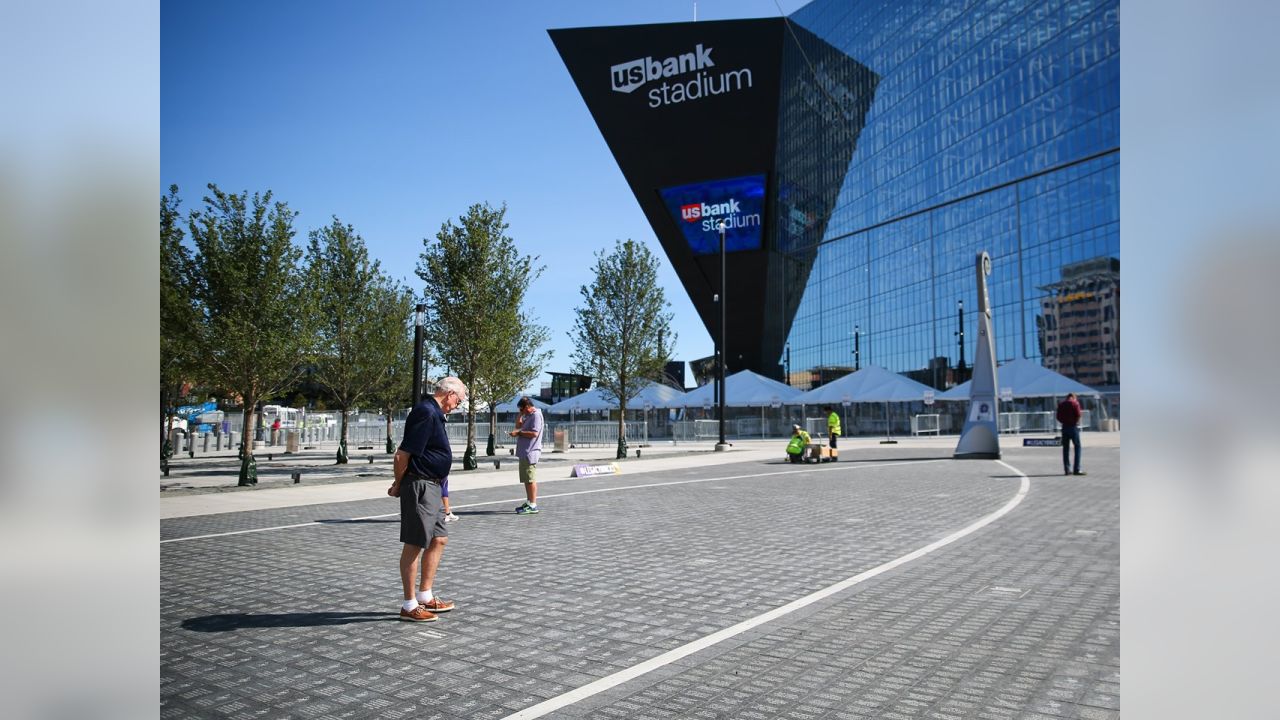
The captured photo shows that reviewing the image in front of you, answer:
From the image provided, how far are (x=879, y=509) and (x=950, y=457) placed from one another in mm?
14200

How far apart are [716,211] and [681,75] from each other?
13567 millimetres

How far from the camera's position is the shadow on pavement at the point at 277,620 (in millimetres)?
5371

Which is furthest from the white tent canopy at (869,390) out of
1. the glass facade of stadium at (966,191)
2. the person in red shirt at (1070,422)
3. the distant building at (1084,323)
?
the distant building at (1084,323)

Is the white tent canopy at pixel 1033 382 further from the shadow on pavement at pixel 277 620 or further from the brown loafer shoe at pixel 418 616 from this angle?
the shadow on pavement at pixel 277 620

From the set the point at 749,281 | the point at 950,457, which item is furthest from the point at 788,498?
the point at 749,281

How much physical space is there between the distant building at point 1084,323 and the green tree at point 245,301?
192ft

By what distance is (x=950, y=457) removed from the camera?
24.3 metres

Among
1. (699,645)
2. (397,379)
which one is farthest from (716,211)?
(699,645)

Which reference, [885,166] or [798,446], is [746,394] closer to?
[798,446]

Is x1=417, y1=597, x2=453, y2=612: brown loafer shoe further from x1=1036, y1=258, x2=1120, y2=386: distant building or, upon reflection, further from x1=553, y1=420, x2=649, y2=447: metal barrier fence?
x1=1036, y1=258, x2=1120, y2=386: distant building
